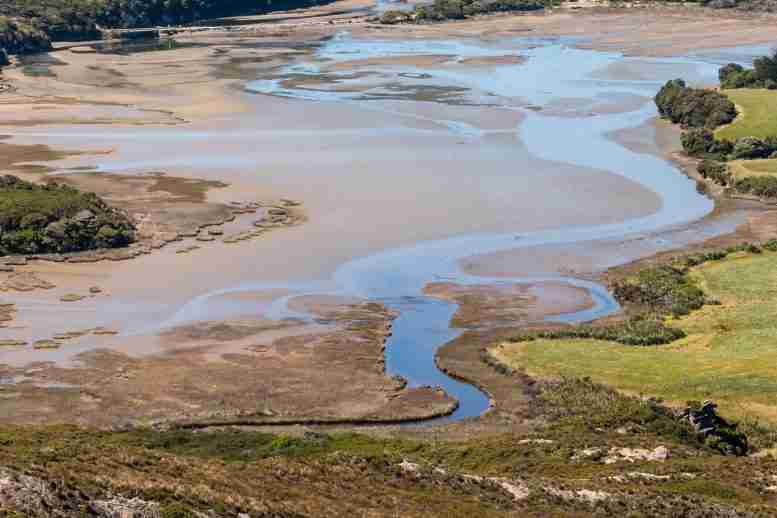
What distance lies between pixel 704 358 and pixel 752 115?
5643cm

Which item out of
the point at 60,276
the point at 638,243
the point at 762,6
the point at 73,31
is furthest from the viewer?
the point at 762,6

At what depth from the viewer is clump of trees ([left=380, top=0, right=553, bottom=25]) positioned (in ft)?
615

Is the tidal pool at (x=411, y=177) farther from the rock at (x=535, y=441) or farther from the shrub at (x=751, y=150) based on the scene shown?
the shrub at (x=751, y=150)

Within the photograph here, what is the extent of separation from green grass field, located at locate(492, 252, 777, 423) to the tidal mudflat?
457 centimetres

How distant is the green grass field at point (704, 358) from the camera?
1845 inches

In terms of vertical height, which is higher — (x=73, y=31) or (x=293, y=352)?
(x=73, y=31)

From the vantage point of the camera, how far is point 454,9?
7480 inches

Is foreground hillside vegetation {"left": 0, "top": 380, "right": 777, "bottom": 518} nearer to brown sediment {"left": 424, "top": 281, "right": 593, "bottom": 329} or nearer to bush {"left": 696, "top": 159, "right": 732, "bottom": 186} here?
brown sediment {"left": 424, "top": 281, "right": 593, "bottom": 329}

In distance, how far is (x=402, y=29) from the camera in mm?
177875

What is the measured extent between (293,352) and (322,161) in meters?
39.4

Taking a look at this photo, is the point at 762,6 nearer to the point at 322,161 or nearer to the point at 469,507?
the point at 322,161

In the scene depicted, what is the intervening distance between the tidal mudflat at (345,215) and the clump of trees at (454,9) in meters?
43.2

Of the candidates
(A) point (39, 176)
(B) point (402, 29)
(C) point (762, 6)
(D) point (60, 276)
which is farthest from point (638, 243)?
(C) point (762, 6)

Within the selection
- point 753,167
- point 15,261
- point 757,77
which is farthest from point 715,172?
point 15,261
